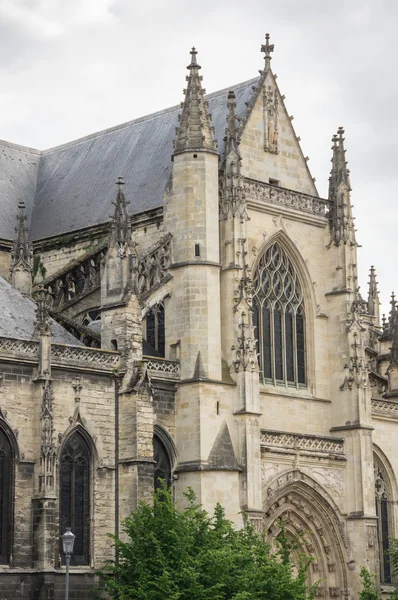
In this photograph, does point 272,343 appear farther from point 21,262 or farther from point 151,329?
point 21,262

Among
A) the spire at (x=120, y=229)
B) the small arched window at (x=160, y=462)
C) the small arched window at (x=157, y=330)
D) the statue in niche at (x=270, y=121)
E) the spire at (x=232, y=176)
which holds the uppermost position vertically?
the statue in niche at (x=270, y=121)

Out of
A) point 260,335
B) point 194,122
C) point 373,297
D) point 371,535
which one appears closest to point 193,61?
point 194,122

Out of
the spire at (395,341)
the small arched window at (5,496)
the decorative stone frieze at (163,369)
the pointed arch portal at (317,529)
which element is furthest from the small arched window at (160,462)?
the spire at (395,341)

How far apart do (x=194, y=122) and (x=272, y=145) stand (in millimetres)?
4344

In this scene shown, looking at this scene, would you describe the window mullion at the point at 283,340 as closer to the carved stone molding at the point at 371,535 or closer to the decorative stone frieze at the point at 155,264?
the decorative stone frieze at the point at 155,264

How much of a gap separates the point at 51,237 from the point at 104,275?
928 cm

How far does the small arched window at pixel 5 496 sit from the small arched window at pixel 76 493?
191 centimetres

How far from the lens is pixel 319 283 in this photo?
5406 cm

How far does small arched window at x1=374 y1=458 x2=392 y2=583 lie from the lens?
55.2 meters

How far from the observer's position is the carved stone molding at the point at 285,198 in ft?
169

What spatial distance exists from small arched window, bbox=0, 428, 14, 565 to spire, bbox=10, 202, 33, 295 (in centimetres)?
835

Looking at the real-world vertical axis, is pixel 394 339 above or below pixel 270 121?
below

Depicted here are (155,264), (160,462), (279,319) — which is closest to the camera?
(160,462)

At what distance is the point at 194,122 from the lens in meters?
49.7
